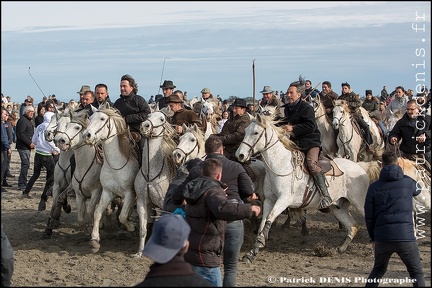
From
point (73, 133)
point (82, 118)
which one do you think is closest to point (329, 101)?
point (82, 118)

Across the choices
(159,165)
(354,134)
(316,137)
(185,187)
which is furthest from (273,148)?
(354,134)

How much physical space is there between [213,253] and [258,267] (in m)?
3.53

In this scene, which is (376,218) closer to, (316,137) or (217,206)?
(217,206)

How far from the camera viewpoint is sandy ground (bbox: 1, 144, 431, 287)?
9.21 m

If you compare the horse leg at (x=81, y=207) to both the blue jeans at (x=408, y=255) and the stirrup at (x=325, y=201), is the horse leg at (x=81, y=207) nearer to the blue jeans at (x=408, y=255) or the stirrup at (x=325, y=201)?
the stirrup at (x=325, y=201)

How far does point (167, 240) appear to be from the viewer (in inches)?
177

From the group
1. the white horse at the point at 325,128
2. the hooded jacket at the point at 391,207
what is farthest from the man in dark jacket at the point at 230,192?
the white horse at the point at 325,128

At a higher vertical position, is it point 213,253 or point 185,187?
point 185,187

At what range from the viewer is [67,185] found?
12391mm

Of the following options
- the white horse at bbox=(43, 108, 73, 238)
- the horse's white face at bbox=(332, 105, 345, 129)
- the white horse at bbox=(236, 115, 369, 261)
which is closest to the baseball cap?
the white horse at bbox=(236, 115, 369, 261)

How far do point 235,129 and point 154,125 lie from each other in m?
1.51

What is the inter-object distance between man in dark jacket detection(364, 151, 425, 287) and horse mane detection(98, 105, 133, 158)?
15.4 feet

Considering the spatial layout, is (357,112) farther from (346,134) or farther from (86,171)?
(86,171)

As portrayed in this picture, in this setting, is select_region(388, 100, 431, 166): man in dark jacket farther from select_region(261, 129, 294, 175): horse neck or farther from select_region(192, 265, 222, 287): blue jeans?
select_region(192, 265, 222, 287): blue jeans
